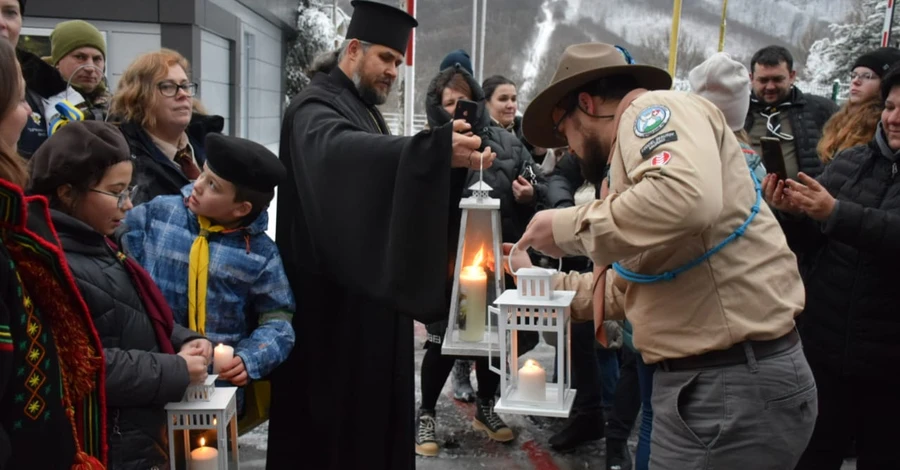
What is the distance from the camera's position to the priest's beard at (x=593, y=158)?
84.9 inches

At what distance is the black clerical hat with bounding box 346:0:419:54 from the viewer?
2779 millimetres

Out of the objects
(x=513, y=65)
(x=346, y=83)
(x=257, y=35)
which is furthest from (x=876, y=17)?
(x=346, y=83)

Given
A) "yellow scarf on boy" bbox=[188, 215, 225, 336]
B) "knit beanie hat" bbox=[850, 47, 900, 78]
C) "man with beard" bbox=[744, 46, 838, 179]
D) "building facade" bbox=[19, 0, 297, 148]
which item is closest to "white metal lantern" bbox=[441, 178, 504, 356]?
"yellow scarf on boy" bbox=[188, 215, 225, 336]

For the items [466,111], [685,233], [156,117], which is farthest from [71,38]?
[685,233]

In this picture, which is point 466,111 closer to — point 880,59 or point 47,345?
point 47,345

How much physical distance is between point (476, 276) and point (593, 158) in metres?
0.53

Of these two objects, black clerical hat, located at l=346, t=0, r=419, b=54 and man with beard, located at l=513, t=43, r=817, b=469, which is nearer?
man with beard, located at l=513, t=43, r=817, b=469

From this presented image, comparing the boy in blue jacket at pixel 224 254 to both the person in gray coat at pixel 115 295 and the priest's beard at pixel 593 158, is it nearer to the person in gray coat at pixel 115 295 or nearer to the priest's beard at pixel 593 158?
the person in gray coat at pixel 115 295

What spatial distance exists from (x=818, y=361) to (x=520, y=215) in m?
1.64

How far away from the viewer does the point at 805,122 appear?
4.19 meters

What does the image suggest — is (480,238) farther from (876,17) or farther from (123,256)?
(876,17)

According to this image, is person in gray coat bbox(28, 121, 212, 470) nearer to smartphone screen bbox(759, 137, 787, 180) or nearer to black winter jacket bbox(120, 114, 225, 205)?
black winter jacket bbox(120, 114, 225, 205)

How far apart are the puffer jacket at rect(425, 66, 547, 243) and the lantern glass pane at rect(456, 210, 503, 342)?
1.45m

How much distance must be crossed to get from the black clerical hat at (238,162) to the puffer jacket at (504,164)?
1399 millimetres
